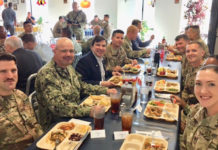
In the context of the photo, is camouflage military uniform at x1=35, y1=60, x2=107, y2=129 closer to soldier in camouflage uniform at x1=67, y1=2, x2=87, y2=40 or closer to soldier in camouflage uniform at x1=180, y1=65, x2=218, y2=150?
soldier in camouflage uniform at x1=180, y1=65, x2=218, y2=150

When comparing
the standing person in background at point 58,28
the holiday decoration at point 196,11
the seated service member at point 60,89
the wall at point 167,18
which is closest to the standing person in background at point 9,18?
the standing person in background at point 58,28

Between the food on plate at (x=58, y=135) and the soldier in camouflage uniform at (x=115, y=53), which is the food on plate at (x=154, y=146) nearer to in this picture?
the food on plate at (x=58, y=135)

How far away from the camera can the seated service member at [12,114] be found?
1440mm

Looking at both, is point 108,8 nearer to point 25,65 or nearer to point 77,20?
point 77,20

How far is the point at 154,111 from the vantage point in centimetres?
170

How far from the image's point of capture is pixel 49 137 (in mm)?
Result: 1315

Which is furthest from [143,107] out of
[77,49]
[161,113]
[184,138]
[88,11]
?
[88,11]

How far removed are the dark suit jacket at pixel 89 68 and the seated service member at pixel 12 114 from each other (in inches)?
41.5

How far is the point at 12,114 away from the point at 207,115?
129cm

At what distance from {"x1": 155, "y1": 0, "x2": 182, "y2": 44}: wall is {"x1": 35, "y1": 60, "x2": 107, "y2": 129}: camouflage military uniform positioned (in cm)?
626

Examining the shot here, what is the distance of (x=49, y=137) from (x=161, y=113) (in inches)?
34.1

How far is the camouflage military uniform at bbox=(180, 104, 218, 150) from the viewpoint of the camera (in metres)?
1.19

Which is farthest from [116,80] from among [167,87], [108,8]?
[108,8]

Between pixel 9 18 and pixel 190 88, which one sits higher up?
pixel 9 18
